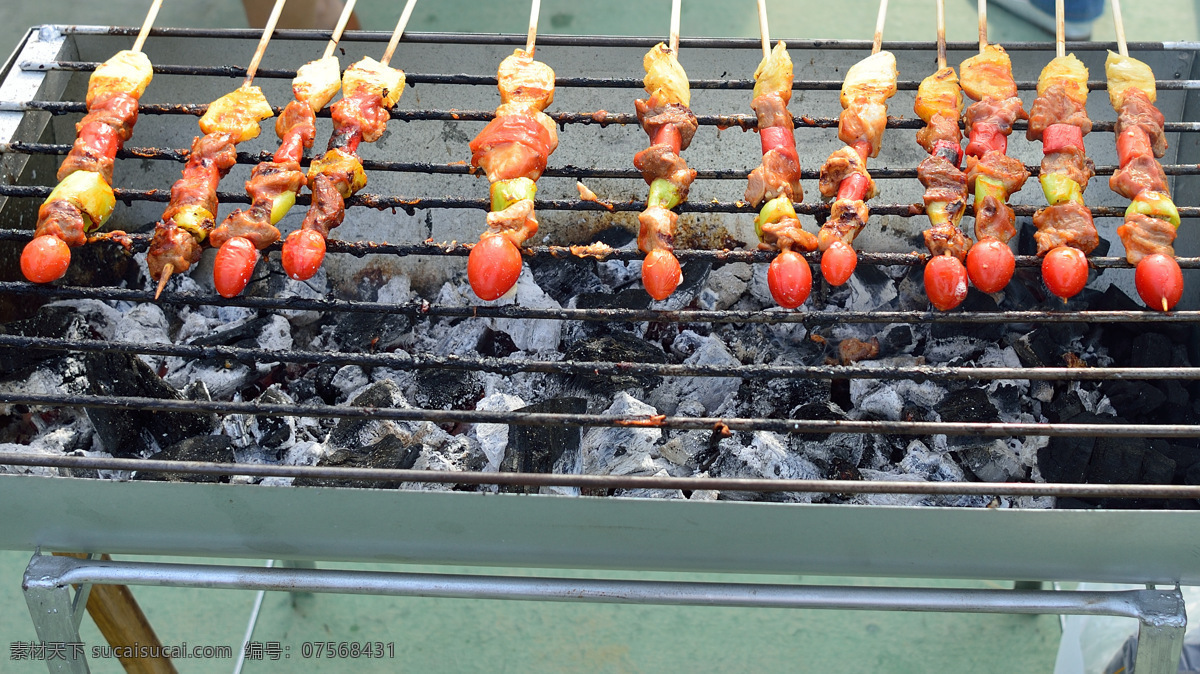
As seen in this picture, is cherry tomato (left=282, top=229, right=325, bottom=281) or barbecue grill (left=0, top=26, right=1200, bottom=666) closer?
barbecue grill (left=0, top=26, right=1200, bottom=666)

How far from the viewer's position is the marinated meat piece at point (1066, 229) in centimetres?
241

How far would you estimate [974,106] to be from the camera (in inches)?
107

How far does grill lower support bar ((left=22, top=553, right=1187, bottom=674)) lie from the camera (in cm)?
196

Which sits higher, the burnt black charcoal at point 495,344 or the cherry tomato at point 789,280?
the cherry tomato at point 789,280

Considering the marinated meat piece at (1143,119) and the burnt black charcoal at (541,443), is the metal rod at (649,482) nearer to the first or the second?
the burnt black charcoal at (541,443)

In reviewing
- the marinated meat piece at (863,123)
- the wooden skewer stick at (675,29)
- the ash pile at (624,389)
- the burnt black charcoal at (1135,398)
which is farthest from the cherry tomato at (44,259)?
the burnt black charcoal at (1135,398)

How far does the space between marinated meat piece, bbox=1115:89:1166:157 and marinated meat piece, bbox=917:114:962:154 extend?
0.46 m

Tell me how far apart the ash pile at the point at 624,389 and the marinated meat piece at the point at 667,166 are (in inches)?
18.7

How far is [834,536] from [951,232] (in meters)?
0.93

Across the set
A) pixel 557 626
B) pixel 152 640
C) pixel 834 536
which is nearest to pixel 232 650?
pixel 152 640

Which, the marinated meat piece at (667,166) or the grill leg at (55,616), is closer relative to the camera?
the grill leg at (55,616)

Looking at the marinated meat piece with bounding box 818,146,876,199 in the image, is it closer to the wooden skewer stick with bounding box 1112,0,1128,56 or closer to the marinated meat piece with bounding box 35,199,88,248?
the wooden skewer stick with bounding box 1112,0,1128,56

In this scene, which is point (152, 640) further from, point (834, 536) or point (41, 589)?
point (834, 536)

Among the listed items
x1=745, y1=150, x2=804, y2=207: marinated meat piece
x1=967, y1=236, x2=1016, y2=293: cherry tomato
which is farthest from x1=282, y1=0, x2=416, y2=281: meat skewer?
x1=967, y1=236, x2=1016, y2=293: cherry tomato
